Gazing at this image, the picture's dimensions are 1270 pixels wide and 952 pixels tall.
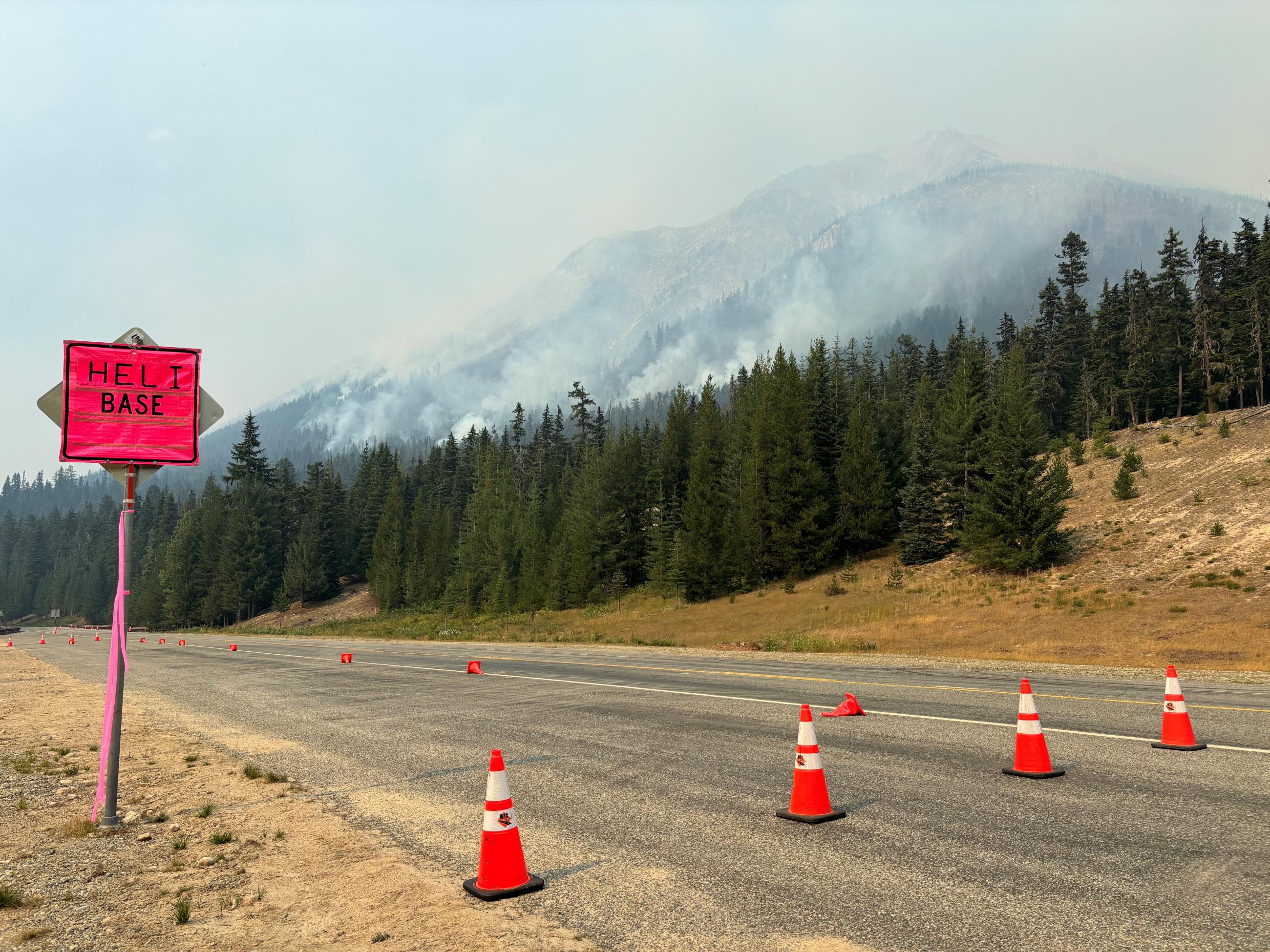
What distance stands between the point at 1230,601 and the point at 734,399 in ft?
265

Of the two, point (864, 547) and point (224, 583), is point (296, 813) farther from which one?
point (224, 583)

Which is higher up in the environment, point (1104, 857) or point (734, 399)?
point (734, 399)

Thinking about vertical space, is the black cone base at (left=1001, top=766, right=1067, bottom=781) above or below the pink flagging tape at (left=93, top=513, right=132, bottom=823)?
below

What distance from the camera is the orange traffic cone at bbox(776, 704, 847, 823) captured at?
6.11 m

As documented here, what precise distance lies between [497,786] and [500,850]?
404mm

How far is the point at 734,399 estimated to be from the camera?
108812 mm

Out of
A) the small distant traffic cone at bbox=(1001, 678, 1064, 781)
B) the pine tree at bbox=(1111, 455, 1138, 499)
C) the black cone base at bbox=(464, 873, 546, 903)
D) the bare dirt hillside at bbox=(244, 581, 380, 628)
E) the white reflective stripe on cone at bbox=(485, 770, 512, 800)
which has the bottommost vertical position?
the bare dirt hillside at bbox=(244, 581, 380, 628)

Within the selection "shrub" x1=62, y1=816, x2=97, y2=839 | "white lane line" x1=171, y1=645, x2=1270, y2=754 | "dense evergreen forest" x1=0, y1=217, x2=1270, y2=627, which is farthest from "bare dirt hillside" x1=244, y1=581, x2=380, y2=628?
"shrub" x1=62, y1=816, x2=97, y2=839

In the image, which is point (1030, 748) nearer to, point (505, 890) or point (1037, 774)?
point (1037, 774)

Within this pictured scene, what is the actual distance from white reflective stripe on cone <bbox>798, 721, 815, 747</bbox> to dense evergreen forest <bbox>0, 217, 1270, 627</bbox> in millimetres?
41715

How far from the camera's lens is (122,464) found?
7043mm

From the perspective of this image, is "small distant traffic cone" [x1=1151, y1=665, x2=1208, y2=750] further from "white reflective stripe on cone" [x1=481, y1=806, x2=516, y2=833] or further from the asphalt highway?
"white reflective stripe on cone" [x1=481, y1=806, x2=516, y2=833]

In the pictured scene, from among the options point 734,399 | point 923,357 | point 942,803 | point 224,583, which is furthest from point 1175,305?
point 224,583

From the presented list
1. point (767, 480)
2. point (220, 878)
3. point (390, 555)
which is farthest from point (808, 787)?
point (390, 555)
